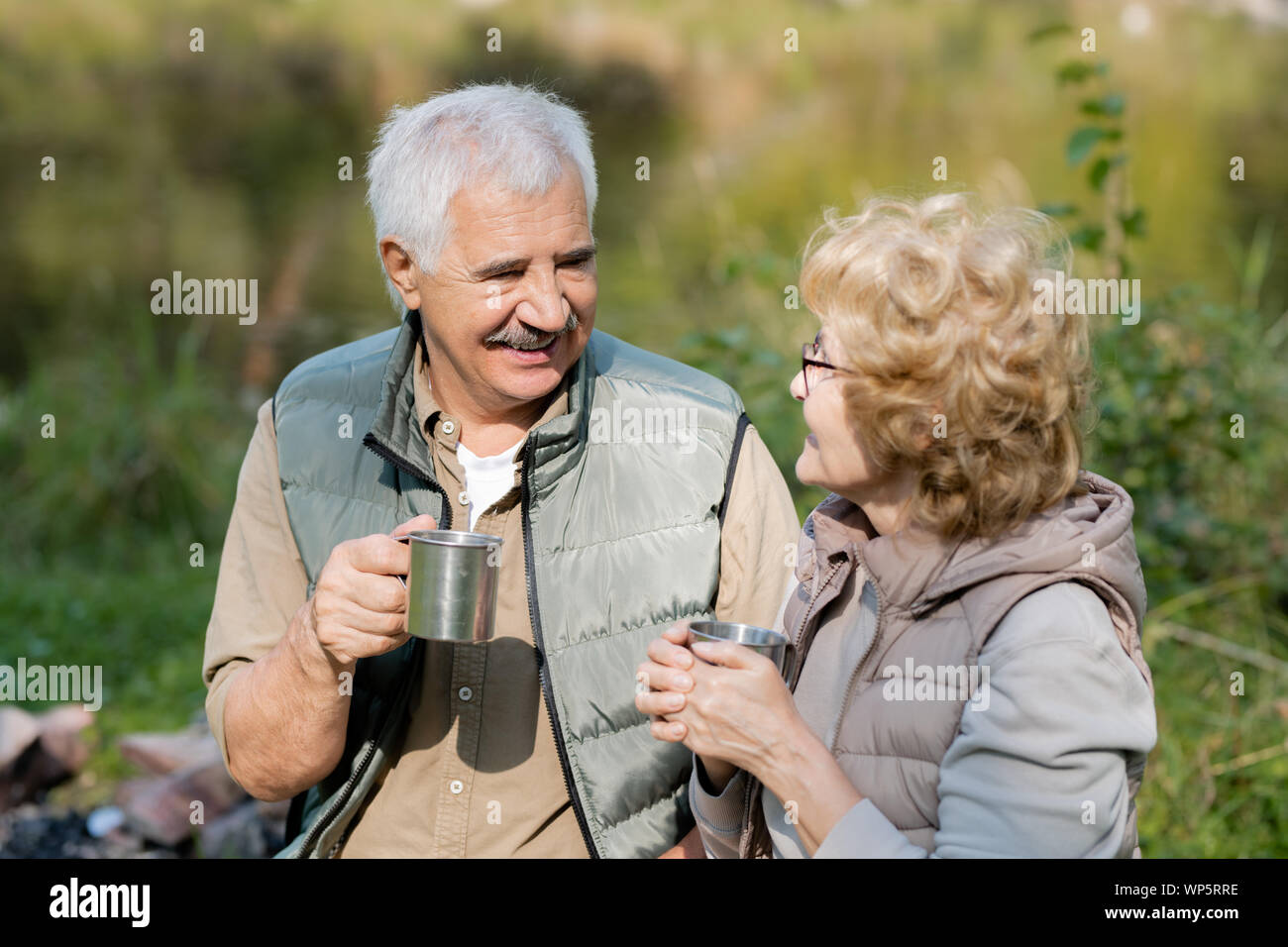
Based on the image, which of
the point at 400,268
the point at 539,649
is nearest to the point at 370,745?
the point at 539,649

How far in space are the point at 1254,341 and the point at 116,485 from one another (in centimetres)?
480

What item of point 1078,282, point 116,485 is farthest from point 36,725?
point 1078,282

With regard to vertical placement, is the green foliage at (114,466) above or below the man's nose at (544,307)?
below

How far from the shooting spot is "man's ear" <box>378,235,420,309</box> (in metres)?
2.55

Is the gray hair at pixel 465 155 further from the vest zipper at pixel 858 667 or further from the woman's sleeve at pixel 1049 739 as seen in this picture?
the woman's sleeve at pixel 1049 739

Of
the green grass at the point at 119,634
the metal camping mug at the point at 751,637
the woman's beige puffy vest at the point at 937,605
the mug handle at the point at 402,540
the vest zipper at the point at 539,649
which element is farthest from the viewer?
the green grass at the point at 119,634

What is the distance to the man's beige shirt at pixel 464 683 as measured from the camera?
94.7 inches

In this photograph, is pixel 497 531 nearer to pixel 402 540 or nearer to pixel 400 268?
pixel 402 540

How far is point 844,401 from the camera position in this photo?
1.94m

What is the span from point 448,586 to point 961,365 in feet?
2.76

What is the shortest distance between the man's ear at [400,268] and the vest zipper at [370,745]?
0.33 metres

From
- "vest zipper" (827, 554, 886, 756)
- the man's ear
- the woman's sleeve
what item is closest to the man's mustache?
the man's ear

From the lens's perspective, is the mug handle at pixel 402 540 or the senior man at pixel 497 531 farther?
the senior man at pixel 497 531


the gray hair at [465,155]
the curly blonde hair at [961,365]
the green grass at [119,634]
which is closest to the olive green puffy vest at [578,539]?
the gray hair at [465,155]
